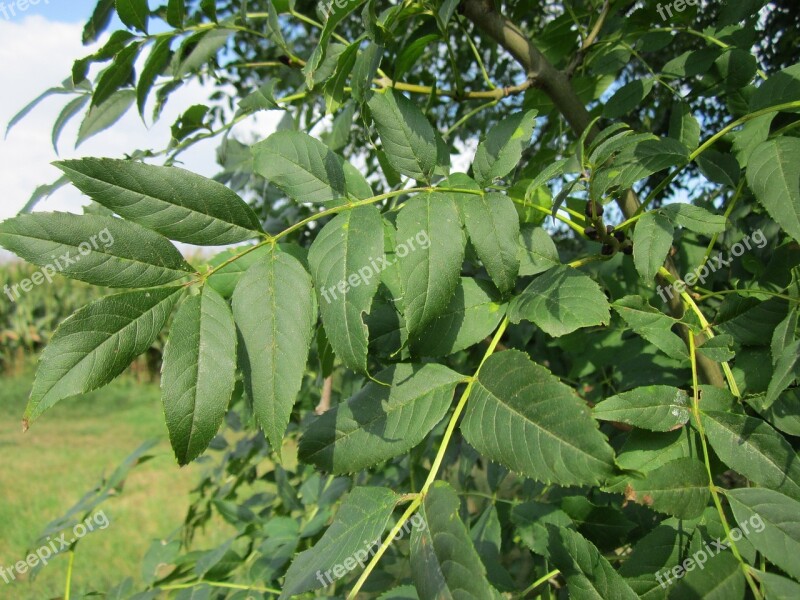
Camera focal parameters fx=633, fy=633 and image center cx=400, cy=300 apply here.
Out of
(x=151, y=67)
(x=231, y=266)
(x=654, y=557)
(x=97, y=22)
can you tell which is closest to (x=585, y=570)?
(x=654, y=557)

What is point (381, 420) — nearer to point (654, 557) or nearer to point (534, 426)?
point (534, 426)

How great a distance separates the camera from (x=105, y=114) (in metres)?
1.42

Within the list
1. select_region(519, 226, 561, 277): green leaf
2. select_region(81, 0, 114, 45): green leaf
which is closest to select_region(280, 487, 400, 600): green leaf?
select_region(519, 226, 561, 277): green leaf

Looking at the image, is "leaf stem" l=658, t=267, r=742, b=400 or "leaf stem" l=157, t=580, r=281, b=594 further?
"leaf stem" l=157, t=580, r=281, b=594

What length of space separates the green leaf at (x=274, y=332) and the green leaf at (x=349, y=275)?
0.03 metres

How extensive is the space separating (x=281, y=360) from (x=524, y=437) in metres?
0.31

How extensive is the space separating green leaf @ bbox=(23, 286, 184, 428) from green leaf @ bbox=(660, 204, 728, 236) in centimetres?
72

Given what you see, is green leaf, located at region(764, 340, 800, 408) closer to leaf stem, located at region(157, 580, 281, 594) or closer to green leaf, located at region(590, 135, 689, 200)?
green leaf, located at region(590, 135, 689, 200)

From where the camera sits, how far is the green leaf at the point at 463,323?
917mm

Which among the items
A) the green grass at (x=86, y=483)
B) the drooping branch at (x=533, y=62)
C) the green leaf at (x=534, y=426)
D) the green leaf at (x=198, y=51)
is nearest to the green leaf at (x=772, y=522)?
the green leaf at (x=534, y=426)

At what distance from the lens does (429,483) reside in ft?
2.69

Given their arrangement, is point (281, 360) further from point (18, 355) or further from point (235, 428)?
point (18, 355)

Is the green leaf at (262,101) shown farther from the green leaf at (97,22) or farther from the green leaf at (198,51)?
the green leaf at (97,22)

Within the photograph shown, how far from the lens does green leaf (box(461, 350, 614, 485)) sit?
0.70m
